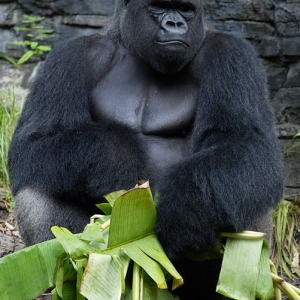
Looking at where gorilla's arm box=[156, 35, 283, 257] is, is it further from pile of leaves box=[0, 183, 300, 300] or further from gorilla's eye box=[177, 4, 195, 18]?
gorilla's eye box=[177, 4, 195, 18]

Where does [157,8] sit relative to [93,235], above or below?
above

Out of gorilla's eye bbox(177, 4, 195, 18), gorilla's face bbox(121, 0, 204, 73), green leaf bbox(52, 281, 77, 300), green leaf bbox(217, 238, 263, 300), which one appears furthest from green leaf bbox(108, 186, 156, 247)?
gorilla's eye bbox(177, 4, 195, 18)

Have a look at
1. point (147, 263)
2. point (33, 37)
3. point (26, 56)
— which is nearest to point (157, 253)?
point (147, 263)

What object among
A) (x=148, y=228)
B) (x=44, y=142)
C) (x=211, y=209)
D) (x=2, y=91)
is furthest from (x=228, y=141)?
(x=2, y=91)

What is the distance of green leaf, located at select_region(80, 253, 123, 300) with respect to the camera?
8.24 ft

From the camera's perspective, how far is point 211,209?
295 cm

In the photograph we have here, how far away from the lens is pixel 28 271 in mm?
2723

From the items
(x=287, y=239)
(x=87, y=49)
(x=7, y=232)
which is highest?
(x=87, y=49)

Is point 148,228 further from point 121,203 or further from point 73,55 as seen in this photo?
point 73,55

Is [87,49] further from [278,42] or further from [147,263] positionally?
[278,42]

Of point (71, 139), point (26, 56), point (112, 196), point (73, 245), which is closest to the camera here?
point (73, 245)

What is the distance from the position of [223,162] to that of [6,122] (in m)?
2.88

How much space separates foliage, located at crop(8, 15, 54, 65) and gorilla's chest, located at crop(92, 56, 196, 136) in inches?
104

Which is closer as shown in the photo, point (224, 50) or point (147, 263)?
point (147, 263)
